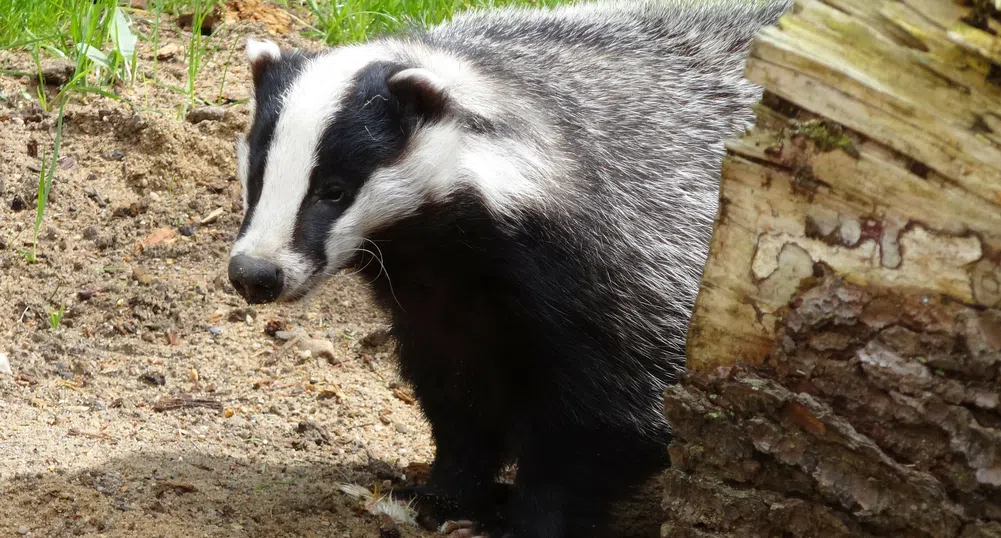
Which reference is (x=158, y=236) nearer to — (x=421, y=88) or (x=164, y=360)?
(x=164, y=360)

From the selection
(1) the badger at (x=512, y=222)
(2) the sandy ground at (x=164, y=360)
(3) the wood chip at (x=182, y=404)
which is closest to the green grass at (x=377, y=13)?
(2) the sandy ground at (x=164, y=360)

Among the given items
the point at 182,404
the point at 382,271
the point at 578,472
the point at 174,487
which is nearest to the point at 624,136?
the point at 382,271

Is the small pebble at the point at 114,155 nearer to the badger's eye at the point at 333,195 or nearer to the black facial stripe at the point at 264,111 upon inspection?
the black facial stripe at the point at 264,111

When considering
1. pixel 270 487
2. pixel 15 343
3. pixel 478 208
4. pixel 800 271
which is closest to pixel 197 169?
pixel 15 343

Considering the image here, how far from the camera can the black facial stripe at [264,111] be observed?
3010 mm

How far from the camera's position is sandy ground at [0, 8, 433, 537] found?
3.33 metres

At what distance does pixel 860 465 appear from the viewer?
2410 mm

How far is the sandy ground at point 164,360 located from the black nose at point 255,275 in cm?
75

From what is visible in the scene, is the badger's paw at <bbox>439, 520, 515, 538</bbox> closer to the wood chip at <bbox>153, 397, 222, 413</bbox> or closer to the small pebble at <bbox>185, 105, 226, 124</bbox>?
the wood chip at <bbox>153, 397, 222, 413</bbox>

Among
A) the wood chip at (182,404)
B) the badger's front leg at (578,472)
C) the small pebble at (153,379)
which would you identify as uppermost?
the badger's front leg at (578,472)

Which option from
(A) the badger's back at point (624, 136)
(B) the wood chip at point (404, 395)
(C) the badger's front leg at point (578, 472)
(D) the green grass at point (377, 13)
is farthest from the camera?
(D) the green grass at point (377, 13)

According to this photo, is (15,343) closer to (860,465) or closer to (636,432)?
(636,432)

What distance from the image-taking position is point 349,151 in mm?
2973

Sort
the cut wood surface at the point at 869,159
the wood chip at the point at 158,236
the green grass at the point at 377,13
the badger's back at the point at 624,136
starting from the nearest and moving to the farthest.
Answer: the cut wood surface at the point at 869,159, the badger's back at the point at 624,136, the wood chip at the point at 158,236, the green grass at the point at 377,13
